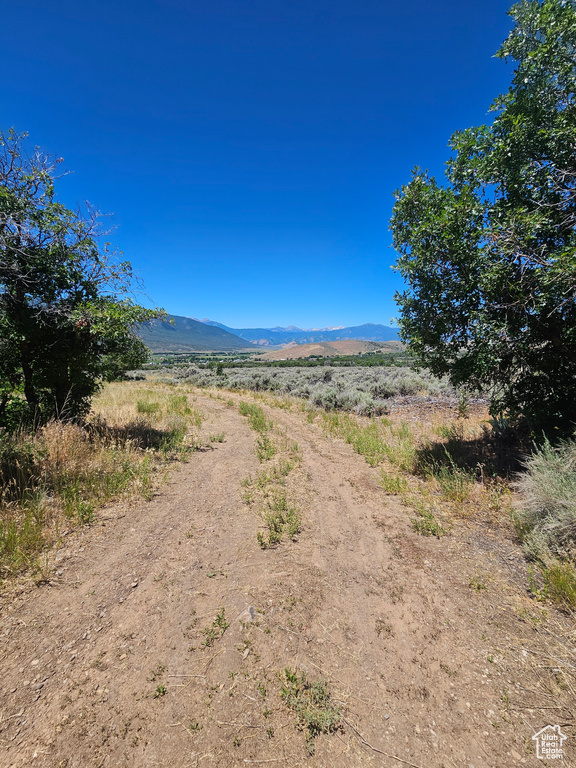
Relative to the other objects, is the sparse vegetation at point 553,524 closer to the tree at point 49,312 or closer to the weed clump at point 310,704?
the weed clump at point 310,704

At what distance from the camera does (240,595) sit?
11.3ft

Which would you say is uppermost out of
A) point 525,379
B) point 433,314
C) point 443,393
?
point 433,314

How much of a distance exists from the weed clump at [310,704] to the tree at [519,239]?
5919mm

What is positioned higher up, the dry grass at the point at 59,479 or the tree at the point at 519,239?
the tree at the point at 519,239

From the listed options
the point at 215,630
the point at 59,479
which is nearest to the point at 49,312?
the point at 59,479

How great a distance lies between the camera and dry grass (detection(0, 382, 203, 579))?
3846mm

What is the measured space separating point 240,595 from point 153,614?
0.96m

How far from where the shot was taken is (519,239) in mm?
4988

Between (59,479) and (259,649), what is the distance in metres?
4.73

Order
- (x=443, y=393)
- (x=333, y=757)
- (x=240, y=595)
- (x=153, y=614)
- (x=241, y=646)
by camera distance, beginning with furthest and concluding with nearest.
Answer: (x=443, y=393) → (x=240, y=595) → (x=153, y=614) → (x=241, y=646) → (x=333, y=757)

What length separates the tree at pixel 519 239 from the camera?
5027 mm

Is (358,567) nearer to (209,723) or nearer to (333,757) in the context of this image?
(333,757)

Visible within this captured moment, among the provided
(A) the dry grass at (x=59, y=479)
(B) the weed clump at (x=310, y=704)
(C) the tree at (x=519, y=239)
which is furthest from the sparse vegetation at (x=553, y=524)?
(A) the dry grass at (x=59, y=479)

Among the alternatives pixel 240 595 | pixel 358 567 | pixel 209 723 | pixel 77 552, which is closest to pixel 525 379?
pixel 358 567
